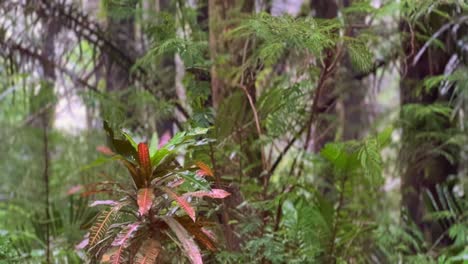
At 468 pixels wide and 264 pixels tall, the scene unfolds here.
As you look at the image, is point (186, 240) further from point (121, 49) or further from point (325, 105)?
point (121, 49)

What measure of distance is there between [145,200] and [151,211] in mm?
159

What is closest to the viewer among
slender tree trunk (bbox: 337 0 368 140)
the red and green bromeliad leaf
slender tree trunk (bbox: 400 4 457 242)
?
the red and green bromeliad leaf

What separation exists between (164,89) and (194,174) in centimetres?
188

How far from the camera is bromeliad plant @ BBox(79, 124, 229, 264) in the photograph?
2.06 metres

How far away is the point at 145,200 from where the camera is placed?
80.4 inches

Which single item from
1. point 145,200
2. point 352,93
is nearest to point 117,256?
point 145,200

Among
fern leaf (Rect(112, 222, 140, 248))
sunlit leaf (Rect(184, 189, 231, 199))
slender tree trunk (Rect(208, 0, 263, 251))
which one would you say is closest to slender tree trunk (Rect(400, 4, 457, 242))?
slender tree trunk (Rect(208, 0, 263, 251))

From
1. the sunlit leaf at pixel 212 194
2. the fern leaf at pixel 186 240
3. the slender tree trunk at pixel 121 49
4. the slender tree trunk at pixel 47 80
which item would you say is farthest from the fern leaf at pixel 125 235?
the slender tree trunk at pixel 121 49

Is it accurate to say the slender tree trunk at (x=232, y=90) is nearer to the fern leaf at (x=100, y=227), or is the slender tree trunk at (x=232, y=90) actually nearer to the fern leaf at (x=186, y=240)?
the fern leaf at (x=186, y=240)

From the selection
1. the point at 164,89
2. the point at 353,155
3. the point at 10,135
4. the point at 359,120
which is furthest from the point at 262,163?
the point at 10,135

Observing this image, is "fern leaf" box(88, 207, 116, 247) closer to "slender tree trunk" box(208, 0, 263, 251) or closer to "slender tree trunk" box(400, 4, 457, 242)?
"slender tree trunk" box(208, 0, 263, 251)

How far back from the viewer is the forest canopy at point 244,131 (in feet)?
7.40

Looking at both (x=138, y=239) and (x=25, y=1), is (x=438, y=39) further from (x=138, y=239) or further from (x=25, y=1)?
(x=25, y=1)

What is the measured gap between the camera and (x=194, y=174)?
2148 millimetres
